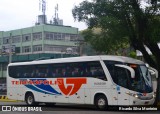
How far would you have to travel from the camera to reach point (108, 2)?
25.6m

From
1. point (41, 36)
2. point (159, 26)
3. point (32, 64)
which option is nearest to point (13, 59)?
point (41, 36)

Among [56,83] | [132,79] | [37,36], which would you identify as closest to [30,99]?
[56,83]

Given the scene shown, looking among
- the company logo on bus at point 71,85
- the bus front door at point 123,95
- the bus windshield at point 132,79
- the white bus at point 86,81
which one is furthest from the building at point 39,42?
the bus front door at point 123,95

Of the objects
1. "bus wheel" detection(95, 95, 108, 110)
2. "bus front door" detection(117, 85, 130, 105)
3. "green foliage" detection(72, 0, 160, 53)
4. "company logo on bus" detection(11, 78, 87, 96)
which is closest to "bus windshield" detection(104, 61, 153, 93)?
"bus front door" detection(117, 85, 130, 105)

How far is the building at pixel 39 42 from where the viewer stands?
69.2 meters

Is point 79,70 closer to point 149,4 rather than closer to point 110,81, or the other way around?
point 110,81

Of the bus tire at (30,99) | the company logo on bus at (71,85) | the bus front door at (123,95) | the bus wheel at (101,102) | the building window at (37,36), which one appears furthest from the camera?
the building window at (37,36)

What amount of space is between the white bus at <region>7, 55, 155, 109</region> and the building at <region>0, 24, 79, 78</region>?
39.3m

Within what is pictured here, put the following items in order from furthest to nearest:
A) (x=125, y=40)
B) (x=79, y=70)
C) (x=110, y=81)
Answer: (x=125, y=40), (x=79, y=70), (x=110, y=81)

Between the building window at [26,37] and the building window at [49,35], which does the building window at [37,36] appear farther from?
the building window at [26,37]

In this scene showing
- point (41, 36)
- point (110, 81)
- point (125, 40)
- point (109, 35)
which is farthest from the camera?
point (41, 36)

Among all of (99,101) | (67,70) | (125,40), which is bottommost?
(99,101)

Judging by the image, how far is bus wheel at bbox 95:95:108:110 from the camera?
73.1 feet

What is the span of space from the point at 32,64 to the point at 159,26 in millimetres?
8812
